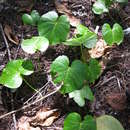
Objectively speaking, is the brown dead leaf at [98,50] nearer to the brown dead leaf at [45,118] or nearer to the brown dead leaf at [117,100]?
the brown dead leaf at [117,100]

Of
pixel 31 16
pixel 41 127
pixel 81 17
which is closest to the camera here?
pixel 41 127

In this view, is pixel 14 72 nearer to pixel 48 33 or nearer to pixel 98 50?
pixel 48 33

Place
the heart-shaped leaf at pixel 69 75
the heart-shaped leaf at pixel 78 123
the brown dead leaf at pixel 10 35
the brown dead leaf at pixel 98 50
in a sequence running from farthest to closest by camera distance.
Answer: the brown dead leaf at pixel 10 35, the brown dead leaf at pixel 98 50, the heart-shaped leaf at pixel 69 75, the heart-shaped leaf at pixel 78 123

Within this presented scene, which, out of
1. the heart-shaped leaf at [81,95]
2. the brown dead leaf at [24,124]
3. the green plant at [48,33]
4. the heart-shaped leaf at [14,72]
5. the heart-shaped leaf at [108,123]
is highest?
the green plant at [48,33]

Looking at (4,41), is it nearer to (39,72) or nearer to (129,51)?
(39,72)

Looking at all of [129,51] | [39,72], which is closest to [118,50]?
[129,51]

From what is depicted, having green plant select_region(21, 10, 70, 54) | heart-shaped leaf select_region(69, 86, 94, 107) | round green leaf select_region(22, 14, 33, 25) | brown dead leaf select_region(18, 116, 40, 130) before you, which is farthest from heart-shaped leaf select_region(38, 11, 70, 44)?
brown dead leaf select_region(18, 116, 40, 130)

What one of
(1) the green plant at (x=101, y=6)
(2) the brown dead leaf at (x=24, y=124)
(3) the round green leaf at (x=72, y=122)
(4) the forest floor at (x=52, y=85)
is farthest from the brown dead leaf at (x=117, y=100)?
(1) the green plant at (x=101, y=6)
